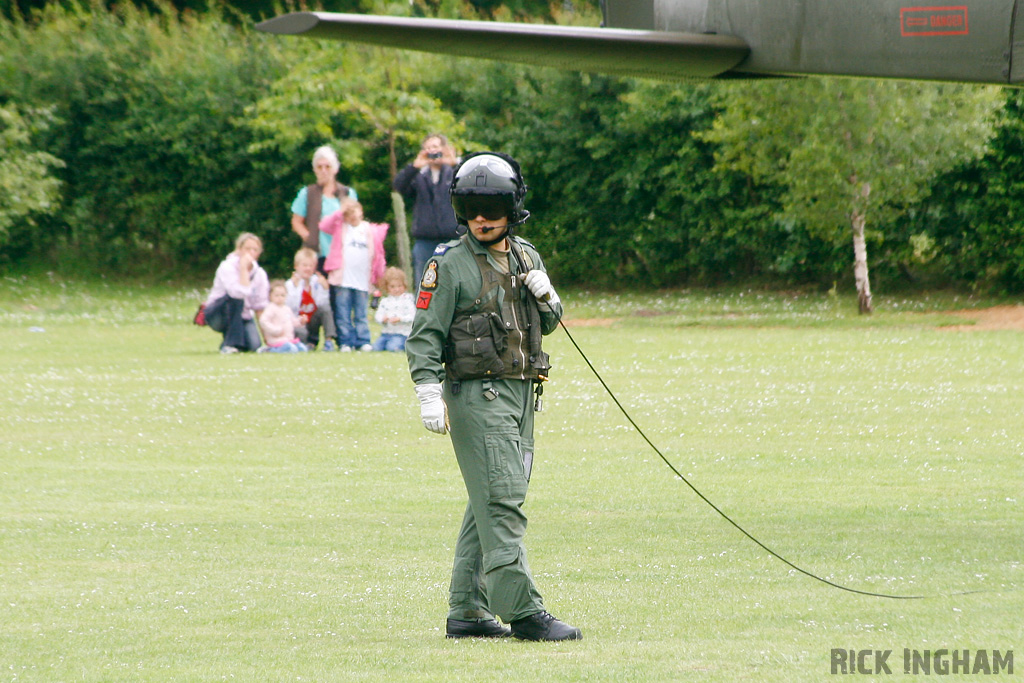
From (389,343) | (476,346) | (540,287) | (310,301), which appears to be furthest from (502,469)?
(310,301)

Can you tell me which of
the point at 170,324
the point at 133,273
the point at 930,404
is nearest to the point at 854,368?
the point at 930,404

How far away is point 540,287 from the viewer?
5.71m

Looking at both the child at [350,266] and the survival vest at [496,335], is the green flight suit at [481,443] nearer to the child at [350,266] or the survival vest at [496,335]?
the survival vest at [496,335]

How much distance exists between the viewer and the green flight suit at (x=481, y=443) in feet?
18.1

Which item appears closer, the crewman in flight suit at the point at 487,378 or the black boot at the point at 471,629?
the crewman in flight suit at the point at 487,378

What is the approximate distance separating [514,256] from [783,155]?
21.0 m

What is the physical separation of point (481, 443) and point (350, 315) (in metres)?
13.2

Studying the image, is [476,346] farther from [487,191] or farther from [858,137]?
[858,137]

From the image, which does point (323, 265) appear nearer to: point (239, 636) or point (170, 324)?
point (170, 324)

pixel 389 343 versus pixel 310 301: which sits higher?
pixel 310 301

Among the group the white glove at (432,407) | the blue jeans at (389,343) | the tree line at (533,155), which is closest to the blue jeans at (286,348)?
the blue jeans at (389,343)

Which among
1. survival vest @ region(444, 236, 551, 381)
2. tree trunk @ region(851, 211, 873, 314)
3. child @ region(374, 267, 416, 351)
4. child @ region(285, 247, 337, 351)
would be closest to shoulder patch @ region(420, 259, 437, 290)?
survival vest @ region(444, 236, 551, 381)

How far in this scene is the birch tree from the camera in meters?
23.1

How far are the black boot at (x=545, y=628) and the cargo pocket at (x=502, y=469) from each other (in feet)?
1.56
